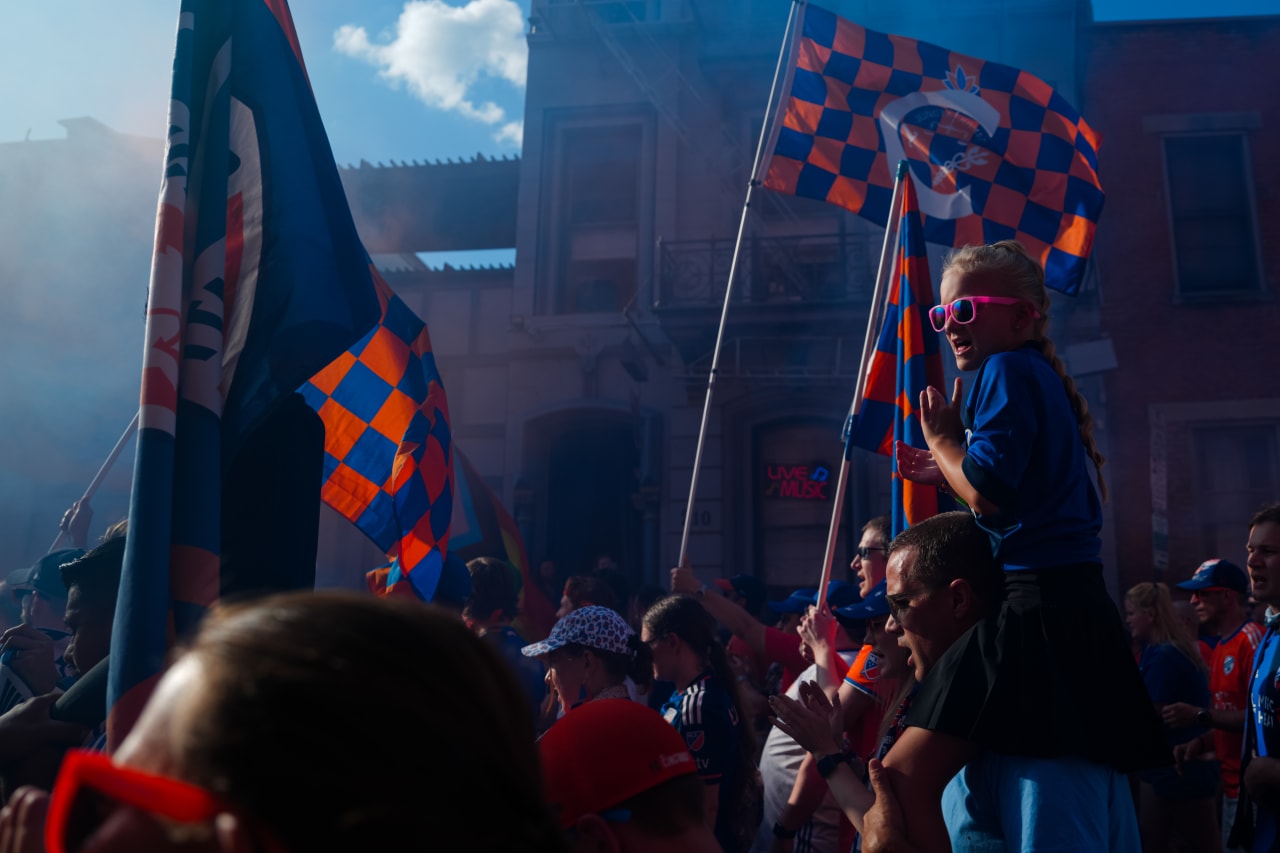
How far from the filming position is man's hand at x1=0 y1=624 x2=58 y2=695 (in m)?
3.21

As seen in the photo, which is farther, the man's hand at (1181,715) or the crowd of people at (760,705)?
the man's hand at (1181,715)

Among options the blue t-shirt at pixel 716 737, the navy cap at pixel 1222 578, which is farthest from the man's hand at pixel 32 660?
the navy cap at pixel 1222 578

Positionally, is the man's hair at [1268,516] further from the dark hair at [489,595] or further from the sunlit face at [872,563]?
the dark hair at [489,595]

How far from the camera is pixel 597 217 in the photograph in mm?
15523

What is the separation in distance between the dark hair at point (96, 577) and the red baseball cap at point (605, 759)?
5.14 feet

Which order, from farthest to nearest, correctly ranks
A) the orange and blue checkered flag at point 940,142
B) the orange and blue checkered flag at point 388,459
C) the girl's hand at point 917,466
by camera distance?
the orange and blue checkered flag at point 940,142, the orange and blue checkered flag at point 388,459, the girl's hand at point 917,466

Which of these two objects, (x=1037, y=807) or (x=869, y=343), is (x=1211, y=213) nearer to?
(x=869, y=343)

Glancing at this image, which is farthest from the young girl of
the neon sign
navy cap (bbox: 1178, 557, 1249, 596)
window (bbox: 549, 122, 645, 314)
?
window (bbox: 549, 122, 645, 314)

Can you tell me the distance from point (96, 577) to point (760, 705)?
306 cm

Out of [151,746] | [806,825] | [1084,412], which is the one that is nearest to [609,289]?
[806,825]

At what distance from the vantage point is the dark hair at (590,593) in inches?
257

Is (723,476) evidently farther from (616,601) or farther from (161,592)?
(161,592)

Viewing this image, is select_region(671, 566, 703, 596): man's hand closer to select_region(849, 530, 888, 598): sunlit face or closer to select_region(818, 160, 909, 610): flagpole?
select_region(818, 160, 909, 610): flagpole

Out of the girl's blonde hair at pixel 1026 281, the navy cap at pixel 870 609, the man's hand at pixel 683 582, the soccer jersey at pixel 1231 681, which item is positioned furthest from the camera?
the soccer jersey at pixel 1231 681
